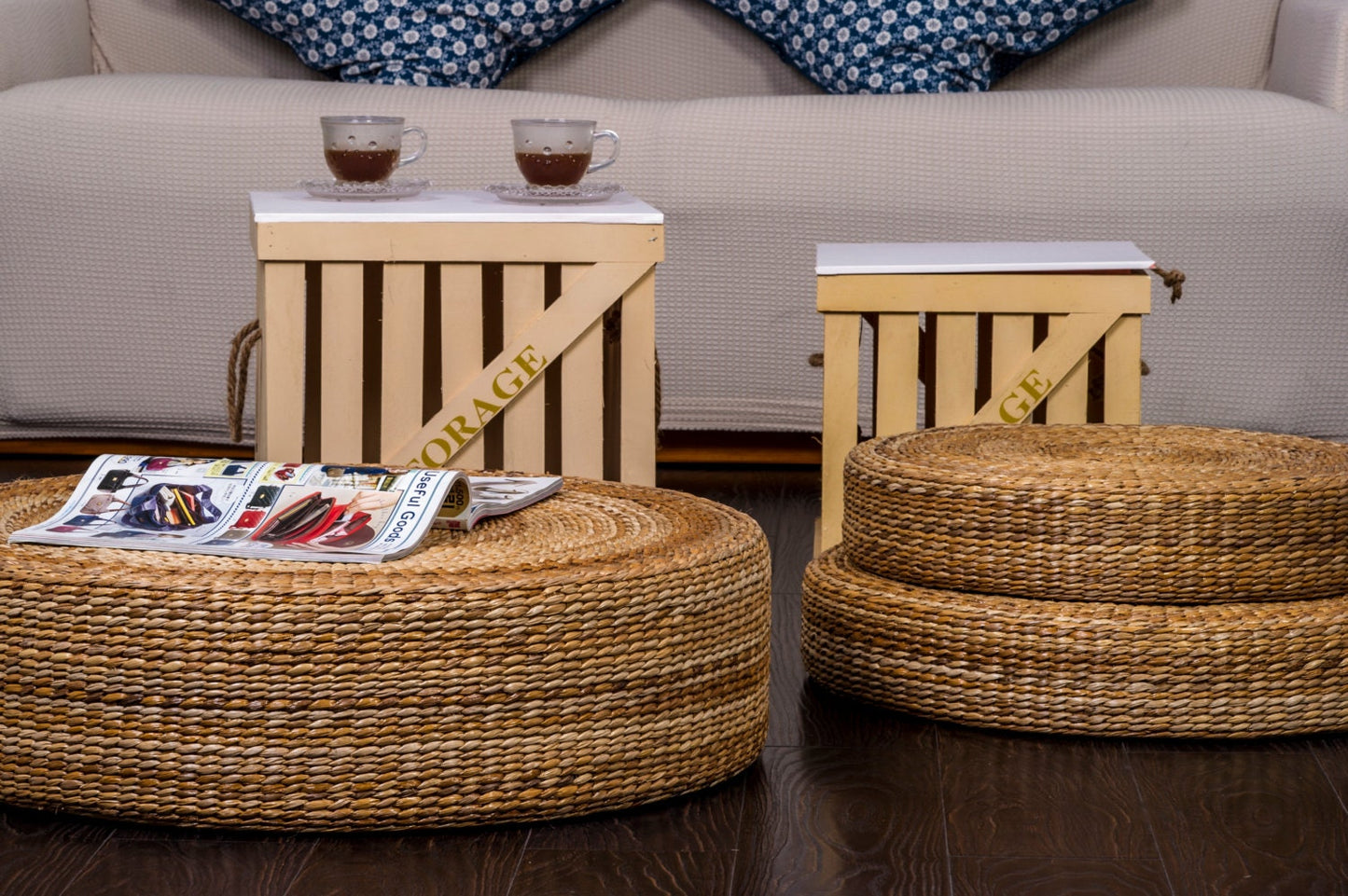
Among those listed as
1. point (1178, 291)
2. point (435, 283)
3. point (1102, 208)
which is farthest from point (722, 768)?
point (1102, 208)

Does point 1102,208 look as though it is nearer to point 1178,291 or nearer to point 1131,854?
point 1178,291

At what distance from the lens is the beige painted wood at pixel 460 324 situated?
166 cm

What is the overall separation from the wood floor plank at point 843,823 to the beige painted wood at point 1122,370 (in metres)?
0.55

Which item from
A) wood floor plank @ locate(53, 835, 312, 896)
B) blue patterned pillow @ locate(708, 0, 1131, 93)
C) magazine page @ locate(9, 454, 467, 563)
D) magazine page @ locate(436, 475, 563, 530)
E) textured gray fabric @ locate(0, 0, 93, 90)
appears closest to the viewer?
wood floor plank @ locate(53, 835, 312, 896)

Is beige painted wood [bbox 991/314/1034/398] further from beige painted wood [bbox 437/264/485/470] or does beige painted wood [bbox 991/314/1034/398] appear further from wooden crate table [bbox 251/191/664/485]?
beige painted wood [bbox 437/264/485/470]

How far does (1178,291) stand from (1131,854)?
2.91ft

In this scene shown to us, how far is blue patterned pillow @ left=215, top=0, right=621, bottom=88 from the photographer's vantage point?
268cm

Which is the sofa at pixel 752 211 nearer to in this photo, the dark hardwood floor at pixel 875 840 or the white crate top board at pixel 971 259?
the white crate top board at pixel 971 259

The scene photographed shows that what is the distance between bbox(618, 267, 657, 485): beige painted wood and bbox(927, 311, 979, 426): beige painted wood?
0.98 feet

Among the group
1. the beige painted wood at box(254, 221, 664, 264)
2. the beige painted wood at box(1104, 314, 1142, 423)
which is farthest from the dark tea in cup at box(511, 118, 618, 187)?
the beige painted wood at box(1104, 314, 1142, 423)

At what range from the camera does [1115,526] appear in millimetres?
1340

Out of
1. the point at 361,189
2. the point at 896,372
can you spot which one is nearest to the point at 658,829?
the point at 896,372

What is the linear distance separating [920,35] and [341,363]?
135 cm

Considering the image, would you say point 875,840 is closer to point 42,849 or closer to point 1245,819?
point 1245,819
